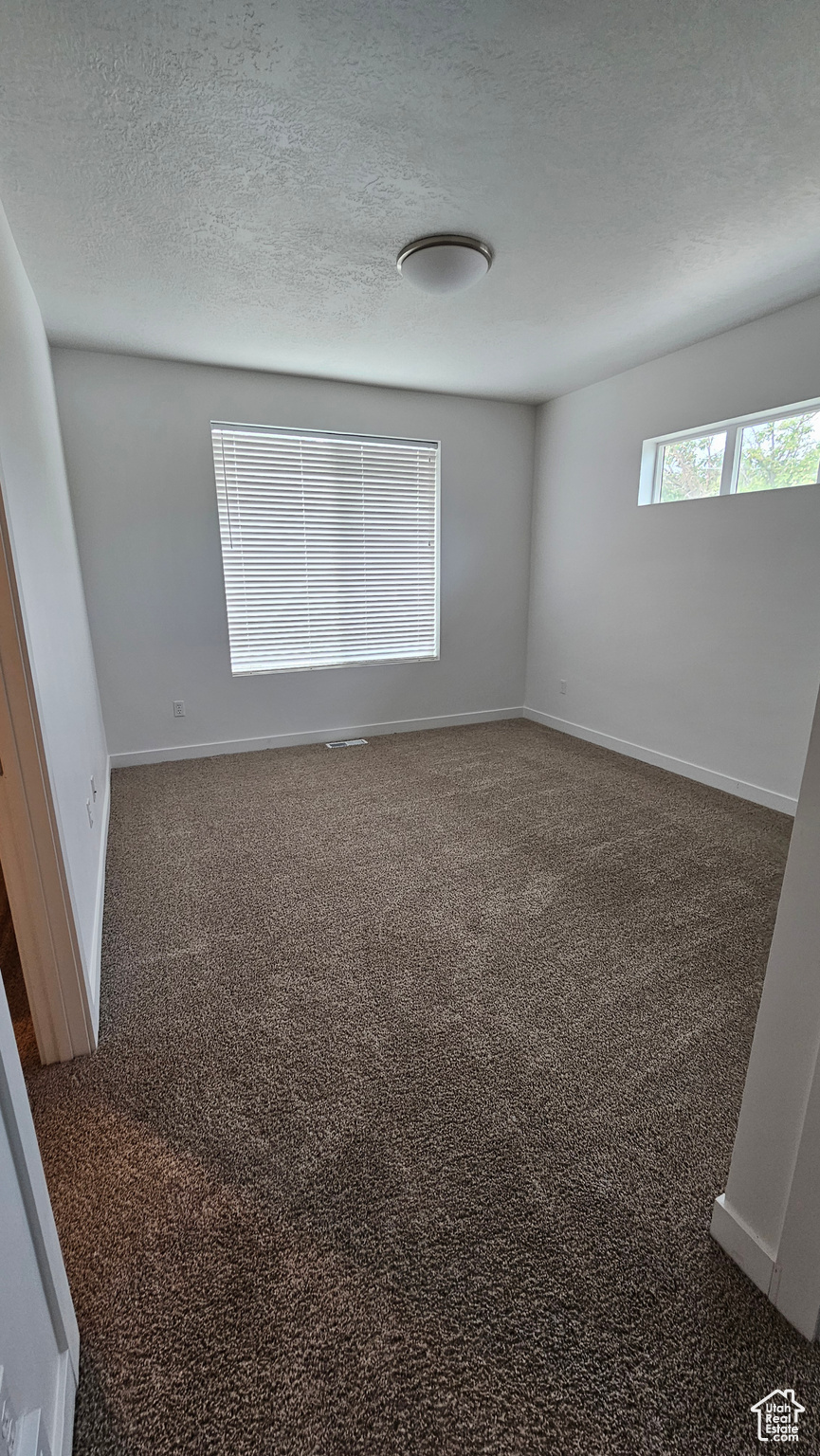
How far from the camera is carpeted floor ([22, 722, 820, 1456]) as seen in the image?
36.9 inches

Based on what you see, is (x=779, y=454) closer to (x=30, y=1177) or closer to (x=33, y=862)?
(x=33, y=862)

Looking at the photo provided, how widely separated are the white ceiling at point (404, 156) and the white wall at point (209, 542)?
686 millimetres

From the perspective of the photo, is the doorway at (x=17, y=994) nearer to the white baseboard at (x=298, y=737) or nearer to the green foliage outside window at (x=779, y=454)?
the white baseboard at (x=298, y=737)

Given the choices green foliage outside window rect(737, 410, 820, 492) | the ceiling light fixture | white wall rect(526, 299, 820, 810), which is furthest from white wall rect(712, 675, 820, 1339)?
green foliage outside window rect(737, 410, 820, 492)

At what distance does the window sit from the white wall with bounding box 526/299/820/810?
0.32 ft

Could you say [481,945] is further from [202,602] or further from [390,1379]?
[202,602]

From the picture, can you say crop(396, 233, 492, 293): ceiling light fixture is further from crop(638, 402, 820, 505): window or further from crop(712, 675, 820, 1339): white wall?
crop(712, 675, 820, 1339): white wall

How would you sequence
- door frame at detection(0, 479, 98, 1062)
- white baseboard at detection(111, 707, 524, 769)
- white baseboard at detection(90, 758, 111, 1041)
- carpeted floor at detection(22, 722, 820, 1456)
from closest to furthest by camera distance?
carpeted floor at detection(22, 722, 820, 1456) → door frame at detection(0, 479, 98, 1062) → white baseboard at detection(90, 758, 111, 1041) → white baseboard at detection(111, 707, 524, 769)

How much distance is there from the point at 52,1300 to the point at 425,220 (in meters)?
3.13

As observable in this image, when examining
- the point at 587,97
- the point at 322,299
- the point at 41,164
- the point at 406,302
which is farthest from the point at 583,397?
the point at 41,164

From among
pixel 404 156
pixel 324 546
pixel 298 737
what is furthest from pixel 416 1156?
pixel 324 546

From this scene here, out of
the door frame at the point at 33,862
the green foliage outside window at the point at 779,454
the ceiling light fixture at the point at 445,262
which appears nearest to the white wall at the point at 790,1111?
the door frame at the point at 33,862

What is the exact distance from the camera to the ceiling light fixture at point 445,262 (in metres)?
2.31

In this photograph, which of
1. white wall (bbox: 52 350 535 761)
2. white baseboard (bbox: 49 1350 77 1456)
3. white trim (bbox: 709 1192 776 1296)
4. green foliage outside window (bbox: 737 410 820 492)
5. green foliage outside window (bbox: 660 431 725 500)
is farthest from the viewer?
white wall (bbox: 52 350 535 761)
